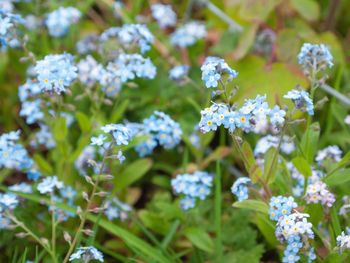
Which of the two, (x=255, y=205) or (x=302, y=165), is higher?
(x=302, y=165)

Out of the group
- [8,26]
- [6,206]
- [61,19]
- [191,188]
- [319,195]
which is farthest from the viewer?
[61,19]

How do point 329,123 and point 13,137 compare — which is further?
point 329,123

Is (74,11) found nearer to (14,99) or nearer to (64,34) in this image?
(64,34)

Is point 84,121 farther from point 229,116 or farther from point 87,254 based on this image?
point 229,116

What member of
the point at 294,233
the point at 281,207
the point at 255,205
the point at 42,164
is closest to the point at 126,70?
the point at 42,164

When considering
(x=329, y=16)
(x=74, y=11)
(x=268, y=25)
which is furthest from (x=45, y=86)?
(x=329, y=16)

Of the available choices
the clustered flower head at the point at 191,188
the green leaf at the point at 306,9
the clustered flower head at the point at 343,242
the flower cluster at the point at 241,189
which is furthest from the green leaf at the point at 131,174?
the green leaf at the point at 306,9

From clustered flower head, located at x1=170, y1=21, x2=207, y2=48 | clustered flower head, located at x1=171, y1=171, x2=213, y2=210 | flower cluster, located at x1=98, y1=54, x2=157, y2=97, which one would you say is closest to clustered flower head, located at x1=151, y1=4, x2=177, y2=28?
clustered flower head, located at x1=170, y1=21, x2=207, y2=48

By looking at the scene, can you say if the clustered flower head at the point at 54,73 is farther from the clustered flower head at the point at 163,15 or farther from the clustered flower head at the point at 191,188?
the clustered flower head at the point at 163,15
